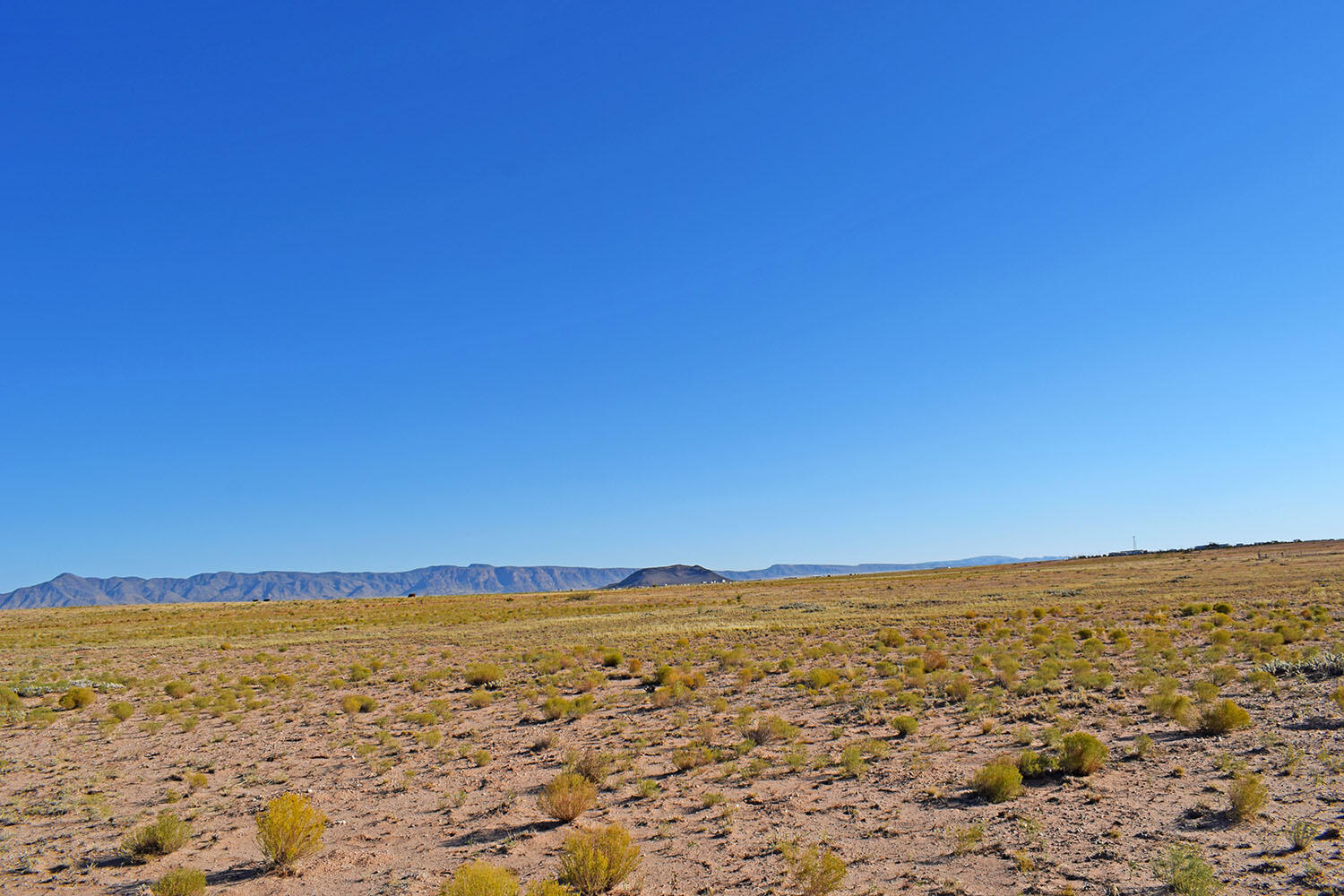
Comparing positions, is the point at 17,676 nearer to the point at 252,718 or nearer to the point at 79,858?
the point at 252,718

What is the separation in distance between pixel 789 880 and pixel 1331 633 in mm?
25111

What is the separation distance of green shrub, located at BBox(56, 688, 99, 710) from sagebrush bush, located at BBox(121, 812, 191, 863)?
1520cm

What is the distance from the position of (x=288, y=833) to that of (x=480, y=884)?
4.02 m

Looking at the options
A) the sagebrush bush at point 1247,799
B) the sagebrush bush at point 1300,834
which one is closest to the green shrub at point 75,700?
the sagebrush bush at point 1247,799

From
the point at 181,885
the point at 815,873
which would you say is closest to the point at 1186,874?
the point at 815,873

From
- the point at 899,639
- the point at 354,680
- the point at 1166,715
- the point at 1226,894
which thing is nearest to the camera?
the point at 1226,894

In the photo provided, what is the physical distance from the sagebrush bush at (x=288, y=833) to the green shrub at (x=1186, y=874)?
10.0 meters

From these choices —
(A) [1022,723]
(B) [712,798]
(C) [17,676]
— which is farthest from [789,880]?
(C) [17,676]

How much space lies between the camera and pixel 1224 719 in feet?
40.7

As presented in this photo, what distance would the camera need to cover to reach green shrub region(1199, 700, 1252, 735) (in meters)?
12.4

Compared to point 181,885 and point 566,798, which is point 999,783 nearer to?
point 566,798

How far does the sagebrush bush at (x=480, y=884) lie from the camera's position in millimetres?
6938

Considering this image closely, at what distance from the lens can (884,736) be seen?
14500 mm

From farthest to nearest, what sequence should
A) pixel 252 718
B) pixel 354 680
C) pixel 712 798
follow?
pixel 354 680
pixel 252 718
pixel 712 798
